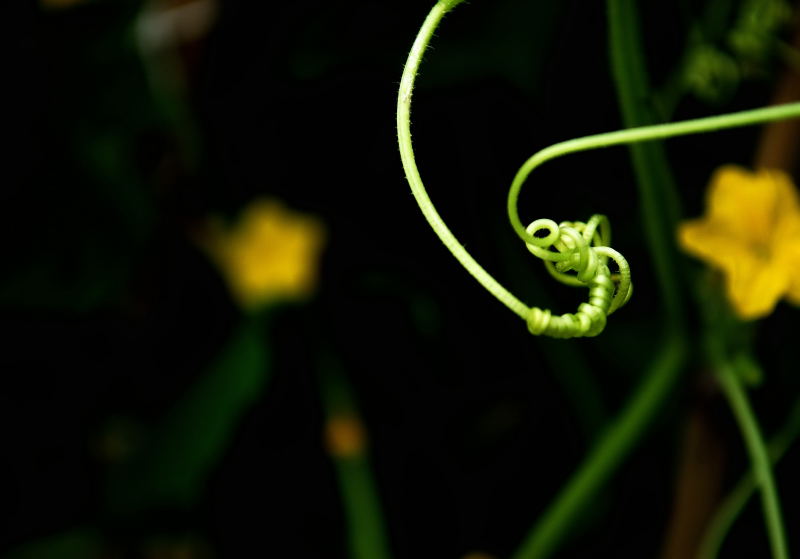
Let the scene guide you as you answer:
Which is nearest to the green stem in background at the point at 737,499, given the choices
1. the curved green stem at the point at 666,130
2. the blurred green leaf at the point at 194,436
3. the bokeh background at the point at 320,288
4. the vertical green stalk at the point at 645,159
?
the bokeh background at the point at 320,288

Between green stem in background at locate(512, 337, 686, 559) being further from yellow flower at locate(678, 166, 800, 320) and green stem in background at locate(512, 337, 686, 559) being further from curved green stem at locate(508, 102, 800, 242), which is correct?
curved green stem at locate(508, 102, 800, 242)

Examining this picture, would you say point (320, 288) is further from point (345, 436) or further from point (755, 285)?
point (755, 285)

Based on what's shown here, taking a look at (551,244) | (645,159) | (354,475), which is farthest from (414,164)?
(354,475)

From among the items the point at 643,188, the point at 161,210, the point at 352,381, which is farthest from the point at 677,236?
the point at 161,210

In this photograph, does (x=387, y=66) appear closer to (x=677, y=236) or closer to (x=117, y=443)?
(x=677, y=236)

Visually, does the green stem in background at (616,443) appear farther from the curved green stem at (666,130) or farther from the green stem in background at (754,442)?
the curved green stem at (666,130)
